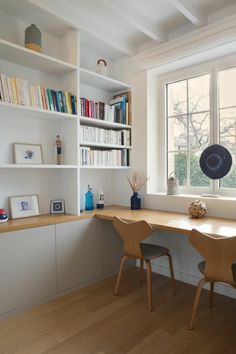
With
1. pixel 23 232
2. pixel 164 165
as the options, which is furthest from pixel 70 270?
pixel 164 165

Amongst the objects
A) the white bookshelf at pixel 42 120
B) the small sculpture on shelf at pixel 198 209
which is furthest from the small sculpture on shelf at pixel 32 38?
the small sculpture on shelf at pixel 198 209

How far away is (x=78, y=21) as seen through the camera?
2.42 meters

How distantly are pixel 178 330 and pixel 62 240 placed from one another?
1.17m

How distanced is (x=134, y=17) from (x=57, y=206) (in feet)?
6.42

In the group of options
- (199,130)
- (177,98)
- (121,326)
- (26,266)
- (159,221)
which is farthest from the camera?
(177,98)

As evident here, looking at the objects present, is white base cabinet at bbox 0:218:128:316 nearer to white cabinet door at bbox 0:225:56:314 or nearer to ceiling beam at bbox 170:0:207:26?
white cabinet door at bbox 0:225:56:314

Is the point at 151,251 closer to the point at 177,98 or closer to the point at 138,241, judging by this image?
the point at 138,241

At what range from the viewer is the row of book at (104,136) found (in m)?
2.65

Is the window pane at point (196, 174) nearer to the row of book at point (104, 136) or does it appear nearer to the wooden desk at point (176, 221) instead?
the wooden desk at point (176, 221)

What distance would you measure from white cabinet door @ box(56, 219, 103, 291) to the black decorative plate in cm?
121

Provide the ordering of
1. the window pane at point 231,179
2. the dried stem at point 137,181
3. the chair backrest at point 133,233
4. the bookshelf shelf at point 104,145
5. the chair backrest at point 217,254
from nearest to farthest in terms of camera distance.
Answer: the chair backrest at point 217,254 < the chair backrest at point 133,233 < the window pane at point 231,179 < the bookshelf shelf at point 104,145 < the dried stem at point 137,181

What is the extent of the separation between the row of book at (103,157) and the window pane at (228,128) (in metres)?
1.08

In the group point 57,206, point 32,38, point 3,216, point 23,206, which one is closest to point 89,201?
point 57,206

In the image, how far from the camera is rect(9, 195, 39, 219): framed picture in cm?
229
